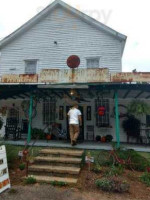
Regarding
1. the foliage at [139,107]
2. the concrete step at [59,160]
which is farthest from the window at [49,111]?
the concrete step at [59,160]

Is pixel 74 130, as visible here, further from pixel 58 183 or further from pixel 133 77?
pixel 133 77

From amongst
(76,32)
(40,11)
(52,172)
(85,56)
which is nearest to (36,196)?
(52,172)

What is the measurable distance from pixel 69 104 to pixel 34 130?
2.66m

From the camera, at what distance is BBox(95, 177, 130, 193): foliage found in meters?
5.33

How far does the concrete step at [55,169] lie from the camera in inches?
247

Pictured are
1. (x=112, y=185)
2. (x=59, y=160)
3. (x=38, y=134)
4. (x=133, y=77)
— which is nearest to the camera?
(x=112, y=185)

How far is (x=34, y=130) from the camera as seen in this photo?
452 inches

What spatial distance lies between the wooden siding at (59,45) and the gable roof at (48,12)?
26cm

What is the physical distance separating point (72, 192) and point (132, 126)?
6779 mm

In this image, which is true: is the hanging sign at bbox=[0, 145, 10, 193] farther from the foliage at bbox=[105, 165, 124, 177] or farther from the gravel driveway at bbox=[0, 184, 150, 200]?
the foliage at bbox=[105, 165, 124, 177]

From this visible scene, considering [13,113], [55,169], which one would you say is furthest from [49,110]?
[55,169]

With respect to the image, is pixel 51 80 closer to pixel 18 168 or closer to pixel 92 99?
pixel 92 99

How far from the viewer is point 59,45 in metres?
13.9

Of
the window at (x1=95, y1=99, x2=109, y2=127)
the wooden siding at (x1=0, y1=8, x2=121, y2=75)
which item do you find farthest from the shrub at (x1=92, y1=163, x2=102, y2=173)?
the wooden siding at (x1=0, y1=8, x2=121, y2=75)
